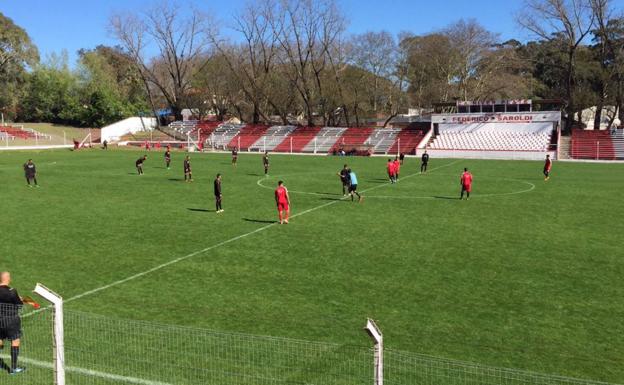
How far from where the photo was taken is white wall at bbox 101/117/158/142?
84.2 metres

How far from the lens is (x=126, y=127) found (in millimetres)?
86500

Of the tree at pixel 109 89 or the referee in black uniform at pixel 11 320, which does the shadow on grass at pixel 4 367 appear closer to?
the referee in black uniform at pixel 11 320

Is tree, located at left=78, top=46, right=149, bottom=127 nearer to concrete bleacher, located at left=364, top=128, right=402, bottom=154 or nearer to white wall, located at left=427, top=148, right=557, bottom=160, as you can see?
concrete bleacher, located at left=364, top=128, right=402, bottom=154

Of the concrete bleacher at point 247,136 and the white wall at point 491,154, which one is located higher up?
the concrete bleacher at point 247,136

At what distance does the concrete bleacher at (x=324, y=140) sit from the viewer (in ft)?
226

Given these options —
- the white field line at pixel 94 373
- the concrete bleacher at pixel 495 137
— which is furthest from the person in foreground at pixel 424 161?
the white field line at pixel 94 373

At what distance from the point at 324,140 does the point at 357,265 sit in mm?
Answer: 58000

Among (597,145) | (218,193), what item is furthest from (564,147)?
(218,193)

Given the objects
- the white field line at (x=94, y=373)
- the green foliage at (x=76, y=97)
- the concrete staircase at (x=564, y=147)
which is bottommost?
the white field line at (x=94, y=373)

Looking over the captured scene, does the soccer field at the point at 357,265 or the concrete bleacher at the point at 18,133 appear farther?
the concrete bleacher at the point at 18,133

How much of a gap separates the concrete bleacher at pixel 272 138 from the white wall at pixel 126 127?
71.6ft

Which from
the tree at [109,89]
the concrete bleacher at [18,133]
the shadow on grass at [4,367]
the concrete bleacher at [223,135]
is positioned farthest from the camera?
the tree at [109,89]

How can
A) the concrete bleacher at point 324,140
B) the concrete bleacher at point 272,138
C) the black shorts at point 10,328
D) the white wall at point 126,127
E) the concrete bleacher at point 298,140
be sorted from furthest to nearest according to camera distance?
the white wall at point 126,127
the concrete bleacher at point 272,138
the concrete bleacher at point 298,140
the concrete bleacher at point 324,140
the black shorts at point 10,328

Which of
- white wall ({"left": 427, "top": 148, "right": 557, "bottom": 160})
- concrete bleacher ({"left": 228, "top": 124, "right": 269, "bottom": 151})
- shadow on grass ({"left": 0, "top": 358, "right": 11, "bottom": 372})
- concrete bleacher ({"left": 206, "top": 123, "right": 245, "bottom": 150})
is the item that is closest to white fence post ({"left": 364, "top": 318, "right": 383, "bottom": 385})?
shadow on grass ({"left": 0, "top": 358, "right": 11, "bottom": 372})
